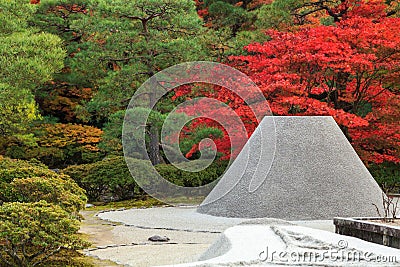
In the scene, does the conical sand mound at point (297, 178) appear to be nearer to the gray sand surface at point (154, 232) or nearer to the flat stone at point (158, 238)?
the gray sand surface at point (154, 232)

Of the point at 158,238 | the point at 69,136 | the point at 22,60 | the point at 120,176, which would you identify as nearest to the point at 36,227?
the point at 158,238

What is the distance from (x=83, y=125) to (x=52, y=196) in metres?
13.4

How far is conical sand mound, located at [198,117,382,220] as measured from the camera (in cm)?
1123

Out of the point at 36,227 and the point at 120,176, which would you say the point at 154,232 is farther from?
the point at 120,176

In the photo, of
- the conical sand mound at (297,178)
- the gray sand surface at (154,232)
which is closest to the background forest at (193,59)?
the conical sand mound at (297,178)

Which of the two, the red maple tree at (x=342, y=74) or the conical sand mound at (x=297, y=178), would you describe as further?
the red maple tree at (x=342, y=74)

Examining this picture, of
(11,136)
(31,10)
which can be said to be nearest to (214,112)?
(31,10)

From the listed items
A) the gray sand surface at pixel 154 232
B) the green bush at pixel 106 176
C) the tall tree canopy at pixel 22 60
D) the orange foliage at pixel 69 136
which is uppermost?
the tall tree canopy at pixel 22 60

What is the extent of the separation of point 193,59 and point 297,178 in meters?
5.33

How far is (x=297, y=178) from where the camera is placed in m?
11.6

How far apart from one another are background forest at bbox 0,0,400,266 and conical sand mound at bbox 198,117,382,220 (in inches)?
79.4

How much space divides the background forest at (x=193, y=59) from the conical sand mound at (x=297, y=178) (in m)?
2.02

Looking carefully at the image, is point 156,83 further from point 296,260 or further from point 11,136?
point 296,260

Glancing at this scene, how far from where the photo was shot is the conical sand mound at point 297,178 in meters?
11.2
